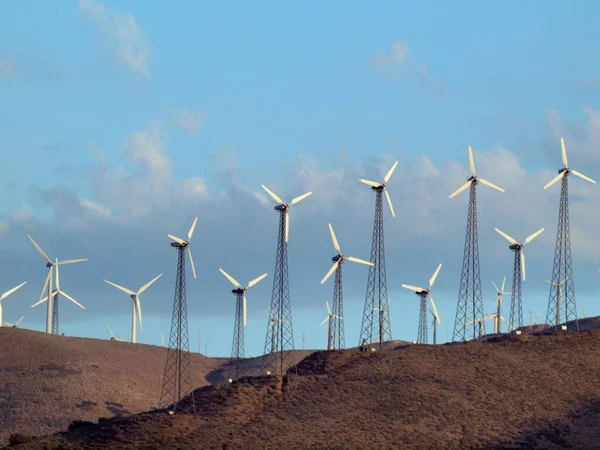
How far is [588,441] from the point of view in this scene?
12331 centimetres

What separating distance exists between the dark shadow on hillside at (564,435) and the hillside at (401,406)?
0.13m

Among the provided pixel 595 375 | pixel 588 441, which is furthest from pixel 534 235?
pixel 588 441

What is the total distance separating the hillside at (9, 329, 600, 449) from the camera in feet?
389

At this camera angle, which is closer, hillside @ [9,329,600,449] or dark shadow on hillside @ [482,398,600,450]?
hillside @ [9,329,600,449]

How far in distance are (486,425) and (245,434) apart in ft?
96.0

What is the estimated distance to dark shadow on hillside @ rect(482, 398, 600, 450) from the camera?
12075 centimetres

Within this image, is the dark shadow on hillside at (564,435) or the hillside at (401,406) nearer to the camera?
the hillside at (401,406)

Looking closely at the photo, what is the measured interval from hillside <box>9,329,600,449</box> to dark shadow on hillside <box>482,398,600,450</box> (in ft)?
0.42

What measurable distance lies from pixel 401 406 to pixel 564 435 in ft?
65.1

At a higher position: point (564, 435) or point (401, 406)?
point (401, 406)

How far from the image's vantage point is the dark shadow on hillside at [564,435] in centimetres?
12075

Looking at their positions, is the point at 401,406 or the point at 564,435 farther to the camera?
the point at 401,406

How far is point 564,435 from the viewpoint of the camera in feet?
408

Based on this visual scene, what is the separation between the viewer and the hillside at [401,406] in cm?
11844
